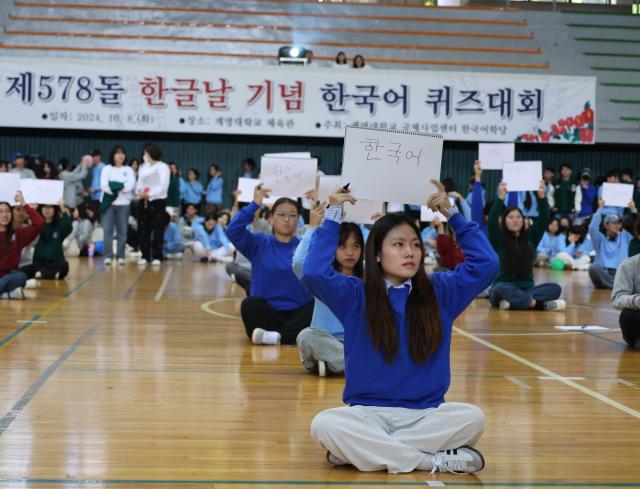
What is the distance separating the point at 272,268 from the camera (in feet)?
23.6

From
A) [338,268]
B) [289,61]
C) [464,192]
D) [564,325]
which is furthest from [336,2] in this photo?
[338,268]

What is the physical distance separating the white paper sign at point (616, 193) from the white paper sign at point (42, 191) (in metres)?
7.13

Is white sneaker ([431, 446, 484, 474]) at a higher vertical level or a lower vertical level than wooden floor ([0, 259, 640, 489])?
higher

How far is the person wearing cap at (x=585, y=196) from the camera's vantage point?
18094mm

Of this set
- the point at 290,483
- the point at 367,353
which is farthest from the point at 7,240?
the point at 290,483

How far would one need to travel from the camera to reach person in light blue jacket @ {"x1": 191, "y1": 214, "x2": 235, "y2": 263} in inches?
632

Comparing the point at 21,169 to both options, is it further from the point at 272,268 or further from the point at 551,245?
the point at 272,268

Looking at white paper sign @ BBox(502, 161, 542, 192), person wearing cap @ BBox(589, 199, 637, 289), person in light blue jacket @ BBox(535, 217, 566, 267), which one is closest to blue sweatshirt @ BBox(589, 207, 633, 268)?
person wearing cap @ BBox(589, 199, 637, 289)

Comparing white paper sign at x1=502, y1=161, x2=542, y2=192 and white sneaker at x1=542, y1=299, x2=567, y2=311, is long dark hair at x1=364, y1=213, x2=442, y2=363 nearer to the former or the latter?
white sneaker at x1=542, y1=299, x2=567, y2=311

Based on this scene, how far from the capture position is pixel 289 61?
1802 cm

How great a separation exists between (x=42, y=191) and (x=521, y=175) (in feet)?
18.4

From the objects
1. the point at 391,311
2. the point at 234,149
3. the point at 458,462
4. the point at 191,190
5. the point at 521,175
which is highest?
the point at 234,149

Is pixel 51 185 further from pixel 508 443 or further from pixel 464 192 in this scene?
pixel 464 192

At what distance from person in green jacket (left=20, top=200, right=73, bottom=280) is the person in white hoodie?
239cm
